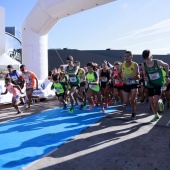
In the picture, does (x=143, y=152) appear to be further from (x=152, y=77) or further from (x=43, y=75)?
(x=43, y=75)

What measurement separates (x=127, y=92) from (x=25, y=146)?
306 cm

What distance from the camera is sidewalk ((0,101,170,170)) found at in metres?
2.98

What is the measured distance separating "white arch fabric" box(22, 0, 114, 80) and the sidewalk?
19.8 ft

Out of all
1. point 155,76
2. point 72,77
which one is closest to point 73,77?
point 72,77

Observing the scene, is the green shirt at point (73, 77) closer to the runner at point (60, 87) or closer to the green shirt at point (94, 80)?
the green shirt at point (94, 80)

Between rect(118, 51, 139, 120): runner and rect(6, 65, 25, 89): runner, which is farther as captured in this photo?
rect(6, 65, 25, 89): runner

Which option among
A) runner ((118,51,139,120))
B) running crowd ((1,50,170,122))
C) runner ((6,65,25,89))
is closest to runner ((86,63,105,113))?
running crowd ((1,50,170,122))

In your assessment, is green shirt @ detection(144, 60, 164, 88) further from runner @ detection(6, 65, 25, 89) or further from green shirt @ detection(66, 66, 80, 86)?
runner @ detection(6, 65, 25, 89)

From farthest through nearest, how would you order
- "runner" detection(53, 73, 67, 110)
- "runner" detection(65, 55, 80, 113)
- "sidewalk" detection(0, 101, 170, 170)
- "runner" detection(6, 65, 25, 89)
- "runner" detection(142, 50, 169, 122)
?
"runner" detection(6, 65, 25, 89)
"runner" detection(53, 73, 67, 110)
"runner" detection(65, 55, 80, 113)
"runner" detection(142, 50, 169, 122)
"sidewalk" detection(0, 101, 170, 170)

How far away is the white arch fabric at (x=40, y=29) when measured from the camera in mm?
9211

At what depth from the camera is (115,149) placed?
141 inches

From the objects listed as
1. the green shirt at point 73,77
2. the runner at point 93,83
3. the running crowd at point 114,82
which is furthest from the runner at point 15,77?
the runner at point 93,83

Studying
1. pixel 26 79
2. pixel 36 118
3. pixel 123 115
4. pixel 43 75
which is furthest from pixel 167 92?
pixel 43 75

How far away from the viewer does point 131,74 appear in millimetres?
5508
